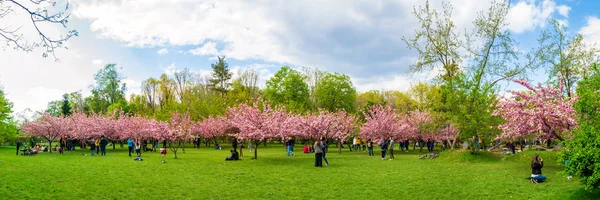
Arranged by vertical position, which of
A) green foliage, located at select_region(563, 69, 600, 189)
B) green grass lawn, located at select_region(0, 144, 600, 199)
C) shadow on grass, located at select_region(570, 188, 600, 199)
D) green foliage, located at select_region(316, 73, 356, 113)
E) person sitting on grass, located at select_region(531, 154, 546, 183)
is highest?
green foliage, located at select_region(316, 73, 356, 113)

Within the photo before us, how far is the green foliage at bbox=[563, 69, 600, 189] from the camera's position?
9.85m

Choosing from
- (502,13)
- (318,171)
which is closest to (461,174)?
(318,171)

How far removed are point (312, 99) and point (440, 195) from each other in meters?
58.0

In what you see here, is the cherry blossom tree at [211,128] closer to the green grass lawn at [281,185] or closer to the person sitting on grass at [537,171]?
the green grass lawn at [281,185]

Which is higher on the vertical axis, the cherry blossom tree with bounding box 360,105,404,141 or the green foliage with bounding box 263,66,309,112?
the green foliage with bounding box 263,66,309,112

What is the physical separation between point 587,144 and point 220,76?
61893mm

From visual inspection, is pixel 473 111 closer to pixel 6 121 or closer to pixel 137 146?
pixel 137 146

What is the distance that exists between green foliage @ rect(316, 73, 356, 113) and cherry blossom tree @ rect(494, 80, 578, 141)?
151 ft

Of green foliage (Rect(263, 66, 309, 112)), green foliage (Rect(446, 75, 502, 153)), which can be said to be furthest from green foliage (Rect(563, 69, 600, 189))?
green foliage (Rect(263, 66, 309, 112))

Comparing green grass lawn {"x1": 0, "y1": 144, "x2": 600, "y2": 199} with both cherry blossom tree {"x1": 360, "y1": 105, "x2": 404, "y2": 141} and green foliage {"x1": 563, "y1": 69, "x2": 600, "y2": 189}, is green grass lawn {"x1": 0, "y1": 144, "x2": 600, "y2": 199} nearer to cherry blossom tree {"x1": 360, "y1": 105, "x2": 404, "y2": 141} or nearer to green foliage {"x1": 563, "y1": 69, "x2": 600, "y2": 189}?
green foliage {"x1": 563, "y1": 69, "x2": 600, "y2": 189}

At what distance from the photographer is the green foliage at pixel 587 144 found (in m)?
9.85

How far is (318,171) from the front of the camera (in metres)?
18.8

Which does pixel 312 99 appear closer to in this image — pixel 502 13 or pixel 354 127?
pixel 354 127

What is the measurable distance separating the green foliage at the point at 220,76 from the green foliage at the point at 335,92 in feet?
55.1
